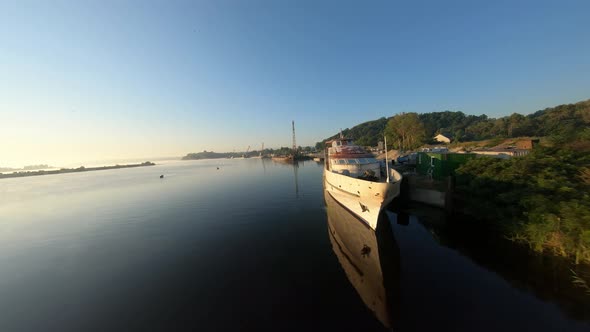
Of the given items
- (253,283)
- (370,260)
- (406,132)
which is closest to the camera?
(253,283)

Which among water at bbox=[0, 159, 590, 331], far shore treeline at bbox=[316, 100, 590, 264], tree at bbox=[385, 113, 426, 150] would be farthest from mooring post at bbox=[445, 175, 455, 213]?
tree at bbox=[385, 113, 426, 150]

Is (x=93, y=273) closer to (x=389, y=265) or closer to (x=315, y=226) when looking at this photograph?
(x=315, y=226)

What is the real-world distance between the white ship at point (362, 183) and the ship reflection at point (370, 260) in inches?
52.0

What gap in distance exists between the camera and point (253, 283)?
1130 centimetres

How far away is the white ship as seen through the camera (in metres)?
14.0

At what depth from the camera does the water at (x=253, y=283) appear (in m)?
8.55

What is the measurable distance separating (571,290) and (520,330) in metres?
4.81

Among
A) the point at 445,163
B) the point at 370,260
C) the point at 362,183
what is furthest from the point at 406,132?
the point at 370,260

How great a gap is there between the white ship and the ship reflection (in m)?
1.32

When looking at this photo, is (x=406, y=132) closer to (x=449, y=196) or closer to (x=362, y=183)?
(x=449, y=196)

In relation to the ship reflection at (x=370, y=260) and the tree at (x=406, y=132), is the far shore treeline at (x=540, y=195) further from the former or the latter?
the tree at (x=406, y=132)

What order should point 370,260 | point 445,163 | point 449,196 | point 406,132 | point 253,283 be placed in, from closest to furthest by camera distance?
point 253,283 < point 370,260 < point 449,196 < point 445,163 < point 406,132

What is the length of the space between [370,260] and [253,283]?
7.69 meters

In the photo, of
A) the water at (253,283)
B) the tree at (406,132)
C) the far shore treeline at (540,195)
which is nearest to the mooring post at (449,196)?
the far shore treeline at (540,195)
